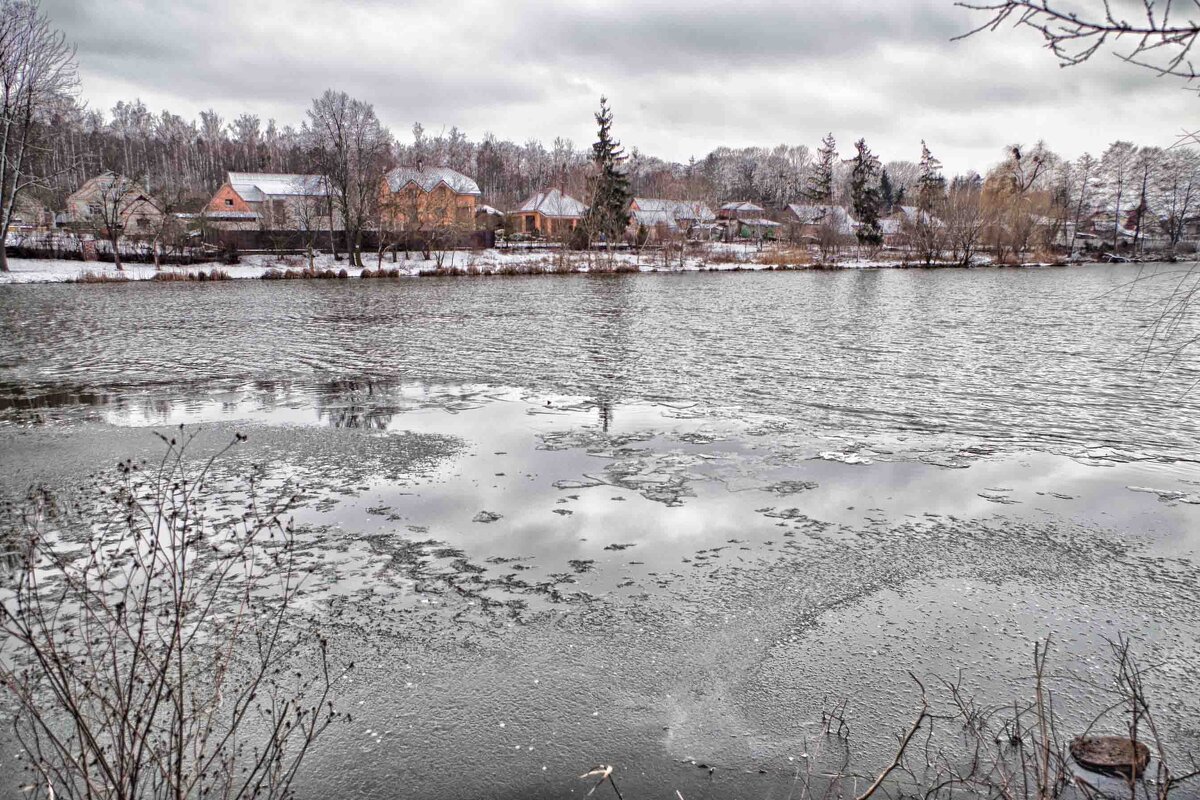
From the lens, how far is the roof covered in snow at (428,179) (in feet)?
222

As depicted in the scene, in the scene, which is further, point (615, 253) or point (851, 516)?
point (615, 253)

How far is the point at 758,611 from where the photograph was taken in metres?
5.57

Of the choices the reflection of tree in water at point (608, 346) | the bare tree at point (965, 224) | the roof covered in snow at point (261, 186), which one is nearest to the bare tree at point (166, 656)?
the reflection of tree in water at point (608, 346)

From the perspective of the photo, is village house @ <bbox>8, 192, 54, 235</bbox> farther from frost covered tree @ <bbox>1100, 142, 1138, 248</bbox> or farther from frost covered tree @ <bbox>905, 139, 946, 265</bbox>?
frost covered tree @ <bbox>1100, 142, 1138, 248</bbox>

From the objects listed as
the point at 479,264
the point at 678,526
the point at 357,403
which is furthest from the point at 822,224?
the point at 678,526

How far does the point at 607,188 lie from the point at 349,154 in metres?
21.6

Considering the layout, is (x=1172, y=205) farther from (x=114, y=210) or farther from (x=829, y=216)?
(x=114, y=210)

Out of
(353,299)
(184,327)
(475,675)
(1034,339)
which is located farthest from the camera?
(353,299)

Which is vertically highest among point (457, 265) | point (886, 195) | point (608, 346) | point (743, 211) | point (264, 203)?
point (886, 195)

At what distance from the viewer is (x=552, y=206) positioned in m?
97.3

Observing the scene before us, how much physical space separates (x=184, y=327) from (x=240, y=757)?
868 inches

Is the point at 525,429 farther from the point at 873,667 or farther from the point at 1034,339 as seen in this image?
the point at 1034,339

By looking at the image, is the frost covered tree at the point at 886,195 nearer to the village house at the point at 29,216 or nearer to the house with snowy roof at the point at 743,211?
the house with snowy roof at the point at 743,211

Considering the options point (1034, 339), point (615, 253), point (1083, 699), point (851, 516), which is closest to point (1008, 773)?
point (1083, 699)
